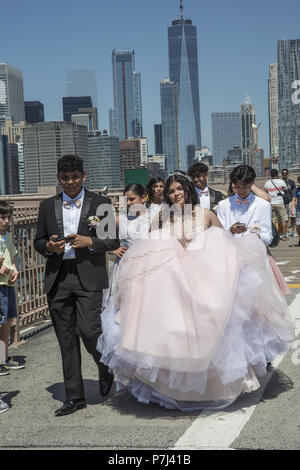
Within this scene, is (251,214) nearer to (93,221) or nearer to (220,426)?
(93,221)

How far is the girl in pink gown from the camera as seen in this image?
5.08 m

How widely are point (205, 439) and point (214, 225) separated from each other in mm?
1888

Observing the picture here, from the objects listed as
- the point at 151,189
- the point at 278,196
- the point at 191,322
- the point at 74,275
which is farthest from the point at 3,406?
the point at 278,196

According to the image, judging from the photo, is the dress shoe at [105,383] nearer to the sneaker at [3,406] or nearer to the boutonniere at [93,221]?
the sneaker at [3,406]

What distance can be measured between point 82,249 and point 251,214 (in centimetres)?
193

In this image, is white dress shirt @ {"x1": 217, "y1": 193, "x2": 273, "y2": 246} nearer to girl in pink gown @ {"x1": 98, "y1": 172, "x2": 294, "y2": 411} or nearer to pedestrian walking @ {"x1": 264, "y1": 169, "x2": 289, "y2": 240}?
girl in pink gown @ {"x1": 98, "y1": 172, "x2": 294, "y2": 411}

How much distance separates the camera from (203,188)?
875cm

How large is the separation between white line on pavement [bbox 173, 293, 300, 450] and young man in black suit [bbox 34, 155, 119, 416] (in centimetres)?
110

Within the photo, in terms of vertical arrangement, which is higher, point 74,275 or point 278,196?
point 278,196

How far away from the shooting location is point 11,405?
5.97m

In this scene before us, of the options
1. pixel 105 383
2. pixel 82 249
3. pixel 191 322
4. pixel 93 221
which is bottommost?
pixel 105 383

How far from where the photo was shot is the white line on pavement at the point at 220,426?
15.1ft
